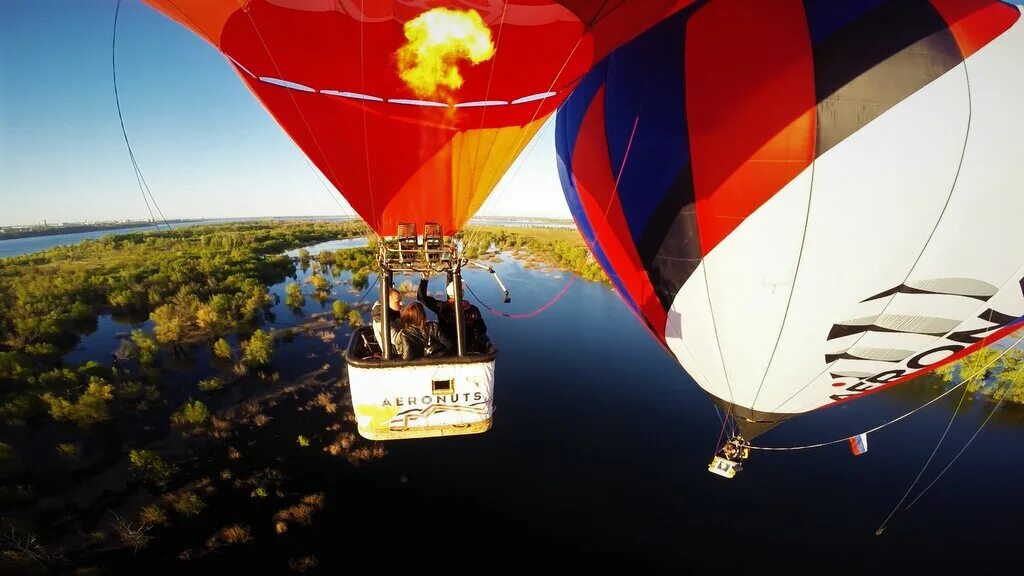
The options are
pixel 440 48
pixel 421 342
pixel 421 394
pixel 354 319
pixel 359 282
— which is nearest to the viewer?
pixel 421 394

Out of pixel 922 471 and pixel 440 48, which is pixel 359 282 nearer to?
pixel 440 48

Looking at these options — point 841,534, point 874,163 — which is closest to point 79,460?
point 874,163

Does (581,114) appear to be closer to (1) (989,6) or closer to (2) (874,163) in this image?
(2) (874,163)

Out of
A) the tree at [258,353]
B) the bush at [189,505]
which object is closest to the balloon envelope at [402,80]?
the bush at [189,505]

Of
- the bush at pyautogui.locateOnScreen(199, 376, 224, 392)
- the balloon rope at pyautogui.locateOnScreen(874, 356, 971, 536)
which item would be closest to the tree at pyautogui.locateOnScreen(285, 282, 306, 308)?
the bush at pyautogui.locateOnScreen(199, 376, 224, 392)

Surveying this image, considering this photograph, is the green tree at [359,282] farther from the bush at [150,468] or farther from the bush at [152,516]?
the bush at [152,516]

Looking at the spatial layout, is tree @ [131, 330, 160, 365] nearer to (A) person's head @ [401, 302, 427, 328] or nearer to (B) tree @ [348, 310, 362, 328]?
(B) tree @ [348, 310, 362, 328]

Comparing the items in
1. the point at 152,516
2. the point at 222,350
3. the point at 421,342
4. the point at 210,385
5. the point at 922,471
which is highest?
the point at 421,342

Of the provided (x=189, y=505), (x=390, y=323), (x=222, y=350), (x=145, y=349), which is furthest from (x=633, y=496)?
(x=145, y=349)
